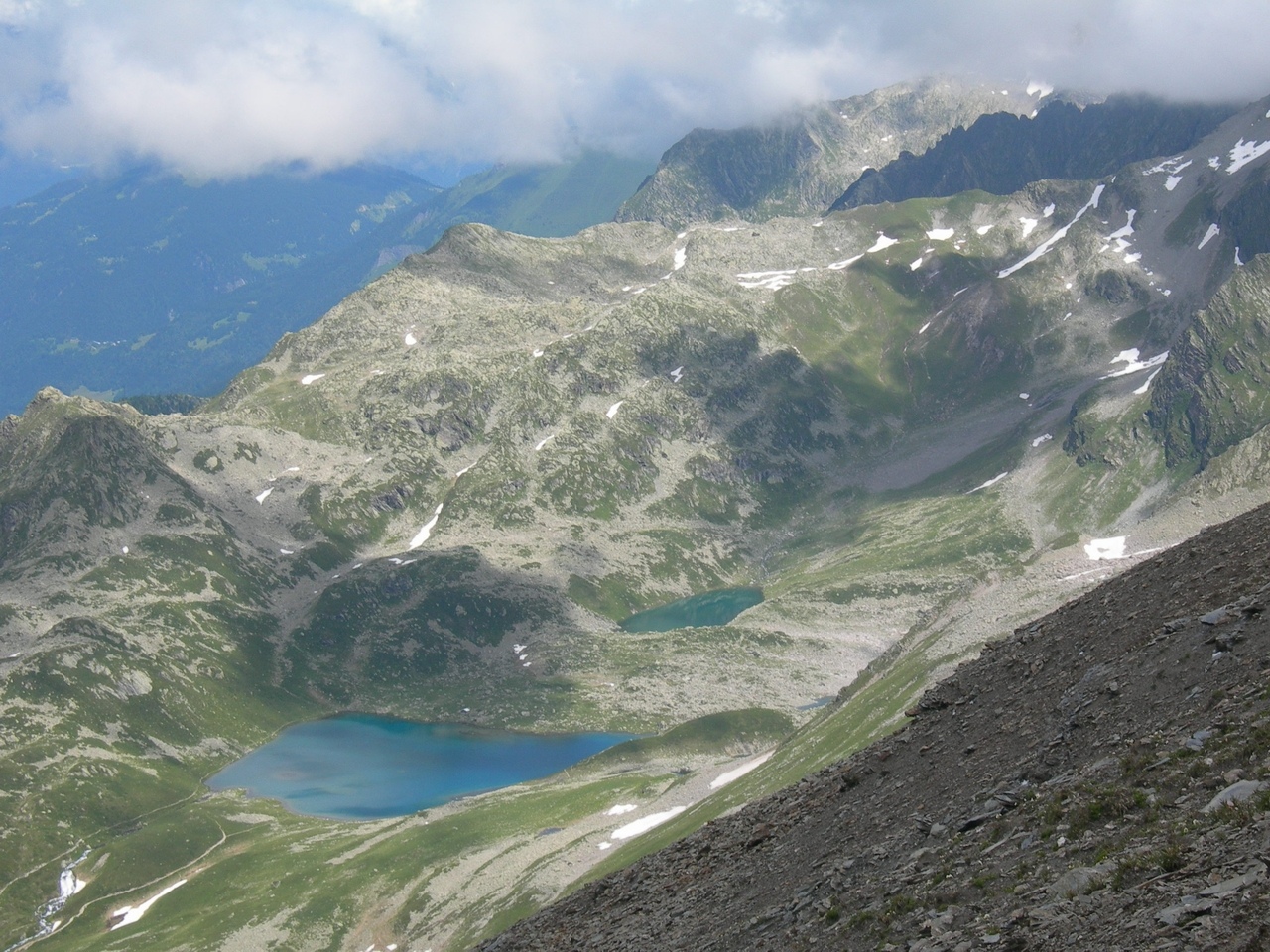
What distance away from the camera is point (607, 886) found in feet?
181

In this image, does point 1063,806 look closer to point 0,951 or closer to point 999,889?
point 999,889

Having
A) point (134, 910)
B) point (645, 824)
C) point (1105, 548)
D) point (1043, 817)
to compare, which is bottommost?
point (645, 824)

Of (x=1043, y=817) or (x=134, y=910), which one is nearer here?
(x=1043, y=817)

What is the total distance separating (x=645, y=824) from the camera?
432ft

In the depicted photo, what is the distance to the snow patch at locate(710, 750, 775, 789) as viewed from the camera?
432 feet

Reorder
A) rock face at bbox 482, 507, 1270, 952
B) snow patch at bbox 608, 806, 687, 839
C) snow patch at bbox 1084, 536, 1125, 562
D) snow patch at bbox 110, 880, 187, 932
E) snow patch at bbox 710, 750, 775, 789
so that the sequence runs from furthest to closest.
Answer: snow patch at bbox 110, 880, 187, 932 → snow patch at bbox 1084, 536, 1125, 562 → snow patch at bbox 710, 750, 775, 789 → snow patch at bbox 608, 806, 687, 839 → rock face at bbox 482, 507, 1270, 952

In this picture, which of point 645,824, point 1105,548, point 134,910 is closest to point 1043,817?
point 645,824

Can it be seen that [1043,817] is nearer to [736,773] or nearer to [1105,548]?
[736,773]

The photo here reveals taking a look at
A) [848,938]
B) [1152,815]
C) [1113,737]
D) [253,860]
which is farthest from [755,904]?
[253,860]

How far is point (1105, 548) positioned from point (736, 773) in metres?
62.2

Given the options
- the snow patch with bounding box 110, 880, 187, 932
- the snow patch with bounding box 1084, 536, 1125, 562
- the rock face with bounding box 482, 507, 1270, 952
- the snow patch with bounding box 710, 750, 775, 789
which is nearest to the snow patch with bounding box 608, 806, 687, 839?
the snow patch with bounding box 710, 750, 775, 789

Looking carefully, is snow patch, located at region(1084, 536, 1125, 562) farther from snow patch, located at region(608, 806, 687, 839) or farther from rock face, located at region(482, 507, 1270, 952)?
rock face, located at region(482, 507, 1270, 952)

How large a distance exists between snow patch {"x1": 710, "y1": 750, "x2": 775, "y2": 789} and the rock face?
7500cm

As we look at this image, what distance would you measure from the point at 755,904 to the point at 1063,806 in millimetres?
14179
